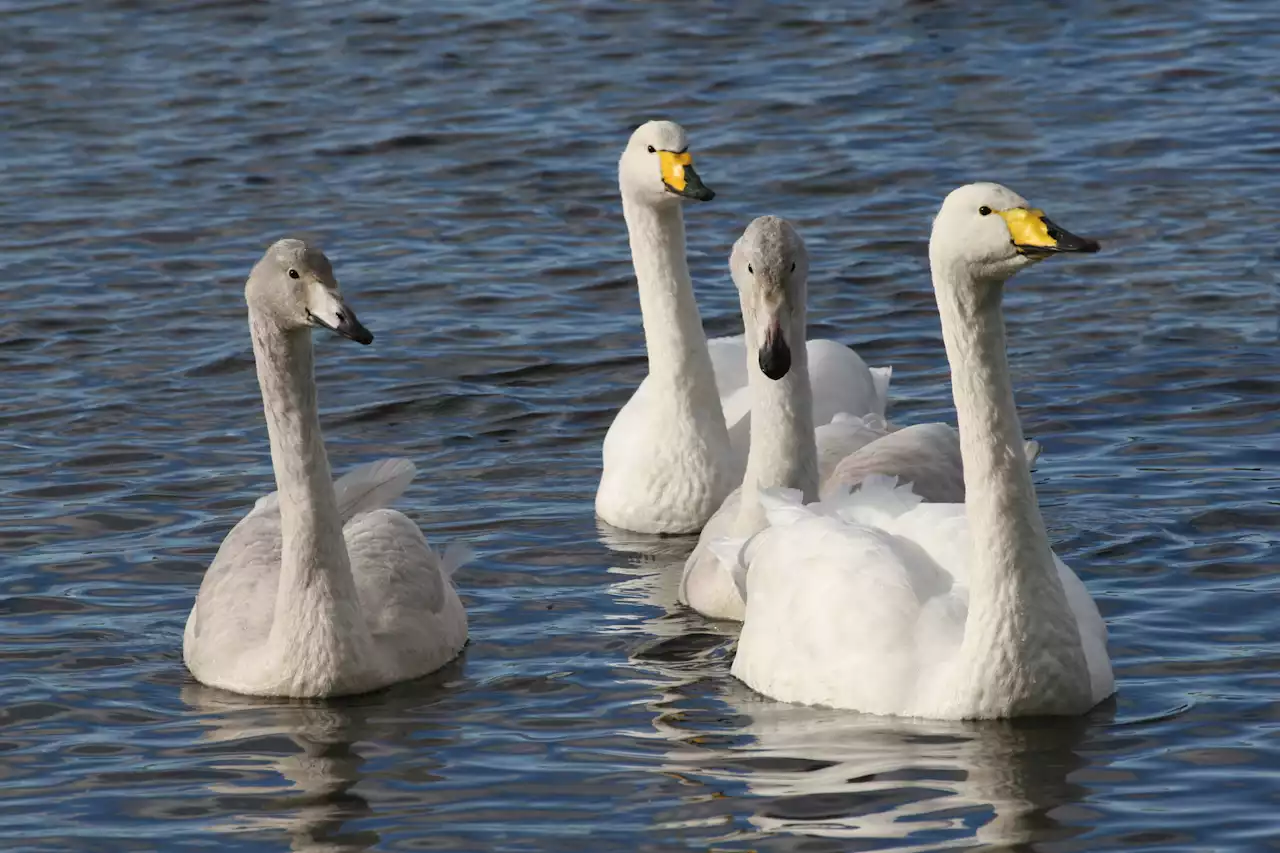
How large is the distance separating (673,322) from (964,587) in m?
3.34

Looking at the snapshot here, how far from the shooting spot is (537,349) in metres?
14.7

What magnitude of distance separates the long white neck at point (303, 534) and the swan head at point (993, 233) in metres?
2.49

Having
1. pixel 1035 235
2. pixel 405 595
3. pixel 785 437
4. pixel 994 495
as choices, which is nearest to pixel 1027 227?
pixel 1035 235

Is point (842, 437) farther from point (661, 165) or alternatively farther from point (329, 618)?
point (329, 618)

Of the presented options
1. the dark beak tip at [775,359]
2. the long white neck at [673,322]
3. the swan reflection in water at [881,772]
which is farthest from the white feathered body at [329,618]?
the long white neck at [673,322]

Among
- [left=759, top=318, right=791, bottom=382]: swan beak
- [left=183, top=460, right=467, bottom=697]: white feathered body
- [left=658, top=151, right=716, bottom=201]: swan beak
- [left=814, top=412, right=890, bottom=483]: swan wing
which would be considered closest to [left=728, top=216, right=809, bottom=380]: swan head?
[left=759, top=318, right=791, bottom=382]: swan beak

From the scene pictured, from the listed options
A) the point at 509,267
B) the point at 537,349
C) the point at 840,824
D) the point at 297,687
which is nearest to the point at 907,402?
the point at 537,349

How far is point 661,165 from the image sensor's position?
38.7 ft

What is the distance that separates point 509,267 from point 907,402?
12.5ft

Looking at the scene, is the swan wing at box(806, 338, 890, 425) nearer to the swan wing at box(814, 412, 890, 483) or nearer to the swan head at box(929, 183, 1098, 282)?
the swan wing at box(814, 412, 890, 483)

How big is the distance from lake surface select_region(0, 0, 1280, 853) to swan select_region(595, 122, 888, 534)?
1.00 feet

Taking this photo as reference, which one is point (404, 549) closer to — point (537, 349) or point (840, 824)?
point (840, 824)

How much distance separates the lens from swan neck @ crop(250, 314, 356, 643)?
9578 millimetres

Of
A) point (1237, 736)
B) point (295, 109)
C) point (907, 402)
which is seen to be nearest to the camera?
point (1237, 736)
